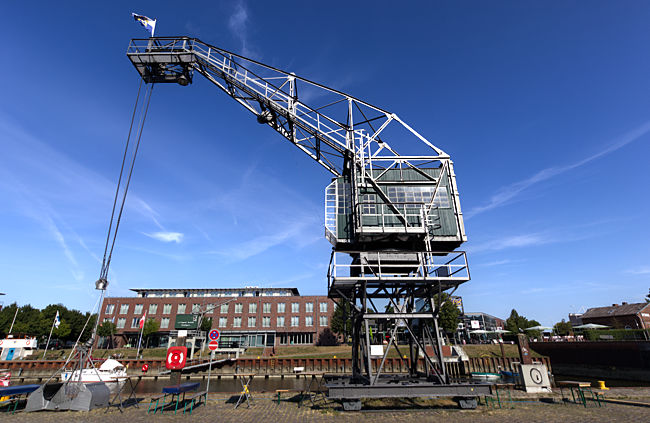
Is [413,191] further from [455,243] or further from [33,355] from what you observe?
[33,355]

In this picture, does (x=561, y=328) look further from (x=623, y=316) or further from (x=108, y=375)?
(x=108, y=375)

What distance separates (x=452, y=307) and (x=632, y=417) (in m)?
50.7

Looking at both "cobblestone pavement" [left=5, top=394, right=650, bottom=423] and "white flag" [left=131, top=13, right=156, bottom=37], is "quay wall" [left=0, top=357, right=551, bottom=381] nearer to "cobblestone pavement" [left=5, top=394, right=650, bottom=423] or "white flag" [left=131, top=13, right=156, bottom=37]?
"cobblestone pavement" [left=5, top=394, right=650, bottom=423]

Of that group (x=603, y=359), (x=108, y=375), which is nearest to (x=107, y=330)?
(x=108, y=375)

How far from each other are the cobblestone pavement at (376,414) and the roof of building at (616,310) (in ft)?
290

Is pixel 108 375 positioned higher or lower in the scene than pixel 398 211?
lower

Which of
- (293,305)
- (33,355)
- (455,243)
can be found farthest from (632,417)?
(33,355)

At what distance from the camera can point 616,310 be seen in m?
83.7

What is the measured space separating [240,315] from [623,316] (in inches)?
3807

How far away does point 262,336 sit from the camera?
75.0 meters

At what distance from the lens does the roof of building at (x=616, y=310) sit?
77481 mm

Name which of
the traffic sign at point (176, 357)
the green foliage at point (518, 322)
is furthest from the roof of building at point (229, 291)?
the green foliage at point (518, 322)

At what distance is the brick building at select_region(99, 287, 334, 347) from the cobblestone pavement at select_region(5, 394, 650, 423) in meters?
61.9

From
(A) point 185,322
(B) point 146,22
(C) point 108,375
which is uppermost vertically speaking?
(B) point 146,22
